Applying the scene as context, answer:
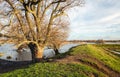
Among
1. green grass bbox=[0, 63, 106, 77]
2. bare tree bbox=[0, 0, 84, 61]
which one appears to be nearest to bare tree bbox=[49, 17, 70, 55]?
bare tree bbox=[0, 0, 84, 61]

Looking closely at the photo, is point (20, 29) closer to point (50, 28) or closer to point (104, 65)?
point (50, 28)

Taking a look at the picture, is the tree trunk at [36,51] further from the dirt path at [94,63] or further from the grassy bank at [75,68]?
the dirt path at [94,63]

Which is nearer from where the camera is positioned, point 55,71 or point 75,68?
point 55,71

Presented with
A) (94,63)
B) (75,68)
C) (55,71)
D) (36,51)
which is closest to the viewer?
(55,71)

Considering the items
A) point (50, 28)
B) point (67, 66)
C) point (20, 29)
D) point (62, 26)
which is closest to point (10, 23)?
point (20, 29)

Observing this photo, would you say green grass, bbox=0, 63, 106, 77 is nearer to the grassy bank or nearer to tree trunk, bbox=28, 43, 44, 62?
the grassy bank

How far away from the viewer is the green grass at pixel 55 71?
57.7 ft

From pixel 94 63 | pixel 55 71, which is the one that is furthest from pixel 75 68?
pixel 94 63

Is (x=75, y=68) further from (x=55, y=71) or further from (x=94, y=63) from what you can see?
(x=94, y=63)

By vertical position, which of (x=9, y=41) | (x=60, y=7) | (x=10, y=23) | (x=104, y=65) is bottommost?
(x=104, y=65)

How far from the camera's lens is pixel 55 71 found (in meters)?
18.3

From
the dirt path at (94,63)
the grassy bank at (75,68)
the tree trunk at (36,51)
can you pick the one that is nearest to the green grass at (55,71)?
the grassy bank at (75,68)

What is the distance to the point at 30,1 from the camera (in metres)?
29.5

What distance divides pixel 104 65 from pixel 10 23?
41.0 feet
